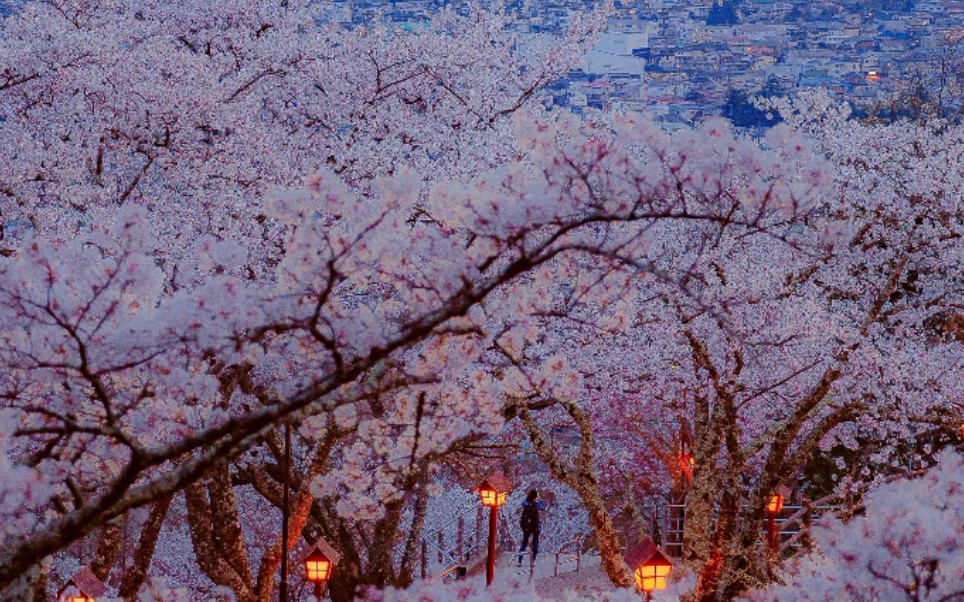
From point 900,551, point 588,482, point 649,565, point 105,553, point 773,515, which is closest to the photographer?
point 900,551

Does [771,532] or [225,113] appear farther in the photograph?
[771,532]

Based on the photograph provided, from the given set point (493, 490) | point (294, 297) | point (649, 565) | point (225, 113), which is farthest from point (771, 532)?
point (294, 297)

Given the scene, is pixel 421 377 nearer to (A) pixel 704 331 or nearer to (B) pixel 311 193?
(B) pixel 311 193

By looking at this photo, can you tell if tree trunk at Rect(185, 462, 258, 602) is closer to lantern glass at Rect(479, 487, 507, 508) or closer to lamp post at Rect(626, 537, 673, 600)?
lantern glass at Rect(479, 487, 507, 508)

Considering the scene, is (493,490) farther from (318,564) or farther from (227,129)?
(227,129)

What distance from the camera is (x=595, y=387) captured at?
11922mm

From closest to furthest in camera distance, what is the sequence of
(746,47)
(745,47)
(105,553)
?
(105,553)
(746,47)
(745,47)

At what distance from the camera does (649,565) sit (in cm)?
977

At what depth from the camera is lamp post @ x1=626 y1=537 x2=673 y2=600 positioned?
31.9 feet

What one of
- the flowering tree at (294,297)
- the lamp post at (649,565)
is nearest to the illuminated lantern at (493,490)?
the lamp post at (649,565)

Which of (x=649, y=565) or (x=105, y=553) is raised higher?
(x=105, y=553)

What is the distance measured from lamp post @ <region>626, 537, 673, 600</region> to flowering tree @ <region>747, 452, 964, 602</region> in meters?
3.90

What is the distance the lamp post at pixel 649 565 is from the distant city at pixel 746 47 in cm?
3036

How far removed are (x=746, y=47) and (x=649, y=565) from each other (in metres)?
62.7
